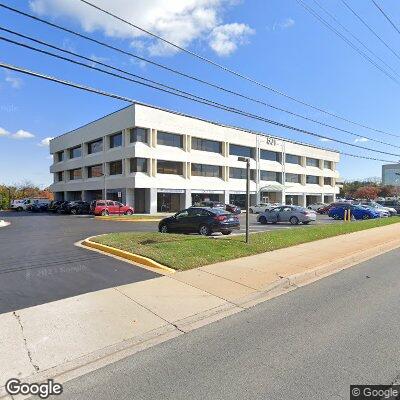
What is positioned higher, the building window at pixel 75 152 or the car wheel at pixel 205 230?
the building window at pixel 75 152

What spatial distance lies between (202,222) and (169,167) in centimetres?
2544

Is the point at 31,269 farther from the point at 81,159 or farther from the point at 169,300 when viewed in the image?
the point at 81,159

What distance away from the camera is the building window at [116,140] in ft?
136

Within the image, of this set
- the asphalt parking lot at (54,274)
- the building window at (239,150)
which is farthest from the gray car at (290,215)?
the building window at (239,150)

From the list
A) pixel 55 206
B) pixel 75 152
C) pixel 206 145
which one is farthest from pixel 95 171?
Result: pixel 206 145

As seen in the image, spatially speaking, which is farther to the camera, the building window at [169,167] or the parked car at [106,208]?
the building window at [169,167]

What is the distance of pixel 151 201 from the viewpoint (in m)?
39.0

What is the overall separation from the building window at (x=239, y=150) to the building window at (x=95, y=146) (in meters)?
17.4

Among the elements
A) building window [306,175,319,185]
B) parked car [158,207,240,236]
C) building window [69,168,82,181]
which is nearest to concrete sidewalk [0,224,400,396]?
parked car [158,207,240,236]

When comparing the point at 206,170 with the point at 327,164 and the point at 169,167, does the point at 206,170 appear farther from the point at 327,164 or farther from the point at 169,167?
the point at 327,164

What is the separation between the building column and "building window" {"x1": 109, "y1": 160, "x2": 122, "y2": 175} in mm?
4643

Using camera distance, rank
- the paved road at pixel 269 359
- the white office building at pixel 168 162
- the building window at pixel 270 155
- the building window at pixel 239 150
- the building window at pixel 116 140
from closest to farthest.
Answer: the paved road at pixel 269 359 → the white office building at pixel 168 162 → the building window at pixel 116 140 → the building window at pixel 239 150 → the building window at pixel 270 155

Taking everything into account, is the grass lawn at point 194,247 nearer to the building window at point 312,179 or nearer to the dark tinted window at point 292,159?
the dark tinted window at point 292,159

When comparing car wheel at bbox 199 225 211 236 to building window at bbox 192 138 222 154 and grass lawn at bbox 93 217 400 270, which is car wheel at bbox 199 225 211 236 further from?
building window at bbox 192 138 222 154
